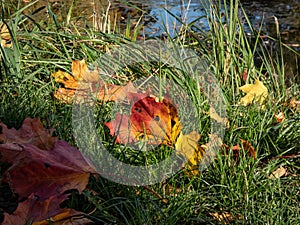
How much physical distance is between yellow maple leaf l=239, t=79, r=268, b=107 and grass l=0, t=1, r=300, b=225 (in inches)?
1.6

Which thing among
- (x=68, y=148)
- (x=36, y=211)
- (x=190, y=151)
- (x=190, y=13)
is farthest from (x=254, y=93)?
(x=190, y=13)

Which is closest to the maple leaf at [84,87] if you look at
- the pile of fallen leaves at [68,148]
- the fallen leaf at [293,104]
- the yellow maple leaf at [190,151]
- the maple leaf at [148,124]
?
the pile of fallen leaves at [68,148]

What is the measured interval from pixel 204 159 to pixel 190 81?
1.84 ft

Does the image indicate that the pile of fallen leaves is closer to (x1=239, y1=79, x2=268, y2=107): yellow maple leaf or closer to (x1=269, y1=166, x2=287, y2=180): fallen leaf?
(x1=239, y1=79, x2=268, y2=107): yellow maple leaf

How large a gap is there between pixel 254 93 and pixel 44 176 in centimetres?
123

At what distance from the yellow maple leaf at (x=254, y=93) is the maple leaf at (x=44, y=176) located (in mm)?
1047

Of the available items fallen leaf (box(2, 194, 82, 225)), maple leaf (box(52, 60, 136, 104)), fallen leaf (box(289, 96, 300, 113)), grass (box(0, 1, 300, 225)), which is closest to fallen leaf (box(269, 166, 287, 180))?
grass (box(0, 1, 300, 225))

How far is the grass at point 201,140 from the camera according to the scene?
6.40 ft

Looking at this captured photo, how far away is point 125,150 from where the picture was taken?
223 cm

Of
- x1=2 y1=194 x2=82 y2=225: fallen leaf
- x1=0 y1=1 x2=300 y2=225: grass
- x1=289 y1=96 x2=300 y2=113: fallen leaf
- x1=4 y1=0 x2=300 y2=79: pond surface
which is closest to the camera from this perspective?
x1=2 y1=194 x2=82 y2=225: fallen leaf

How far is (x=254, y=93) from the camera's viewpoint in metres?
2.69

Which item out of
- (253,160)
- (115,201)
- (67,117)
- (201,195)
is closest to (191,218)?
(201,195)

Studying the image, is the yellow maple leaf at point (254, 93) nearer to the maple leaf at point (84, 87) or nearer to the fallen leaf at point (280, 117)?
the fallen leaf at point (280, 117)

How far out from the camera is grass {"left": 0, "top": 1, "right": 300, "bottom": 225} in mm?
1951
